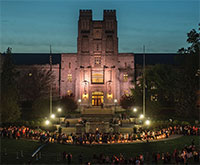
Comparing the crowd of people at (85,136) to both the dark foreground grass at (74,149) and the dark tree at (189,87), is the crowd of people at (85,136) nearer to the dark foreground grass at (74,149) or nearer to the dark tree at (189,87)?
the dark foreground grass at (74,149)

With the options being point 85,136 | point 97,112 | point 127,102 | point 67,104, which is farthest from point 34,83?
point 85,136

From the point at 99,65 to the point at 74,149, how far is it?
113ft

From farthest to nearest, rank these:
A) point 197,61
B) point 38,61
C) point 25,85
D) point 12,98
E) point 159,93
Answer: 1. point 38,61
2. point 25,85
3. point 159,93
4. point 197,61
5. point 12,98

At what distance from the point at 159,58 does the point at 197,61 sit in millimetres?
28108

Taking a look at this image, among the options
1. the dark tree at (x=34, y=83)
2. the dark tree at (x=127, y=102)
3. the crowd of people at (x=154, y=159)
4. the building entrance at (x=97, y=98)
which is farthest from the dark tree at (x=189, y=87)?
the dark tree at (x=34, y=83)

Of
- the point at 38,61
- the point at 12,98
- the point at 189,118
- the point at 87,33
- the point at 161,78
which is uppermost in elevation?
the point at 87,33

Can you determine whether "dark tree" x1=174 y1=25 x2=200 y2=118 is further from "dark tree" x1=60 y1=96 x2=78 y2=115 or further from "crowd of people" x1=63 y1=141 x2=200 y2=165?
"crowd of people" x1=63 y1=141 x2=200 y2=165

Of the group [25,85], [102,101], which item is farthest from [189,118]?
[25,85]

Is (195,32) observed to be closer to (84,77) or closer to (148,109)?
(148,109)

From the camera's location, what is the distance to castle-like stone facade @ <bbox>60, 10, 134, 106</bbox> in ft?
185

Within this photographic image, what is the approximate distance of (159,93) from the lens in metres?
47.1

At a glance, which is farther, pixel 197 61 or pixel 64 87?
pixel 64 87

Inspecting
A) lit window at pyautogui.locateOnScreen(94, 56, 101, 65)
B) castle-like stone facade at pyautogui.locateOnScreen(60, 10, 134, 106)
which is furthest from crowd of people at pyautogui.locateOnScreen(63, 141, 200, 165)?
lit window at pyautogui.locateOnScreen(94, 56, 101, 65)

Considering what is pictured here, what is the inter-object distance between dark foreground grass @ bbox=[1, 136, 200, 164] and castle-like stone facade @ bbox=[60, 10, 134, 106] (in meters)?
29.6
